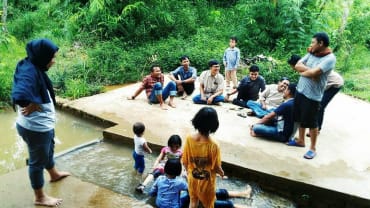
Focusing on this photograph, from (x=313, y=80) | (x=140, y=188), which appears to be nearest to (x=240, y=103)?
(x=313, y=80)

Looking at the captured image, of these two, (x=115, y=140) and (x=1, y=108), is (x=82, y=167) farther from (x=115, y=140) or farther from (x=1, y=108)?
(x=1, y=108)

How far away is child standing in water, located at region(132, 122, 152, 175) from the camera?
12.9 feet

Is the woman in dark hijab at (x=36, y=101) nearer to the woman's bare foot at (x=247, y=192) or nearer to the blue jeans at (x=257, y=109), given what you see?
the woman's bare foot at (x=247, y=192)

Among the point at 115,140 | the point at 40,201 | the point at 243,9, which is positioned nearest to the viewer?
the point at 40,201

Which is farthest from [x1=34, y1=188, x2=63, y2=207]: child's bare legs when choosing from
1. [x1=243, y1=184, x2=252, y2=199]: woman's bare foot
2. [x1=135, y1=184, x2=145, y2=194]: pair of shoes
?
[x1=243, y1=184, x2=252, y2=199]: woman's bare foot

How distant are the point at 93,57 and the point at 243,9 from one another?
488 cm

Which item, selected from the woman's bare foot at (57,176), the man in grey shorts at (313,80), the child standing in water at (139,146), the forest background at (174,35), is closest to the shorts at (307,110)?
the man in grey shorts at (313,80)

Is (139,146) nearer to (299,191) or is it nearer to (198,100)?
(299,191)

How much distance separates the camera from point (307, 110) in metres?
4.39

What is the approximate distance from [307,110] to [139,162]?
2.15 metres

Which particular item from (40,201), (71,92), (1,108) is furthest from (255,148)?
(1,108)

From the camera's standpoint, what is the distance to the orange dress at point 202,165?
114 inches

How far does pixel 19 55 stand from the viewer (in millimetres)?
9195

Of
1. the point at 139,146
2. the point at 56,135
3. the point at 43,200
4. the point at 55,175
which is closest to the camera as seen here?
the point at 43,200
